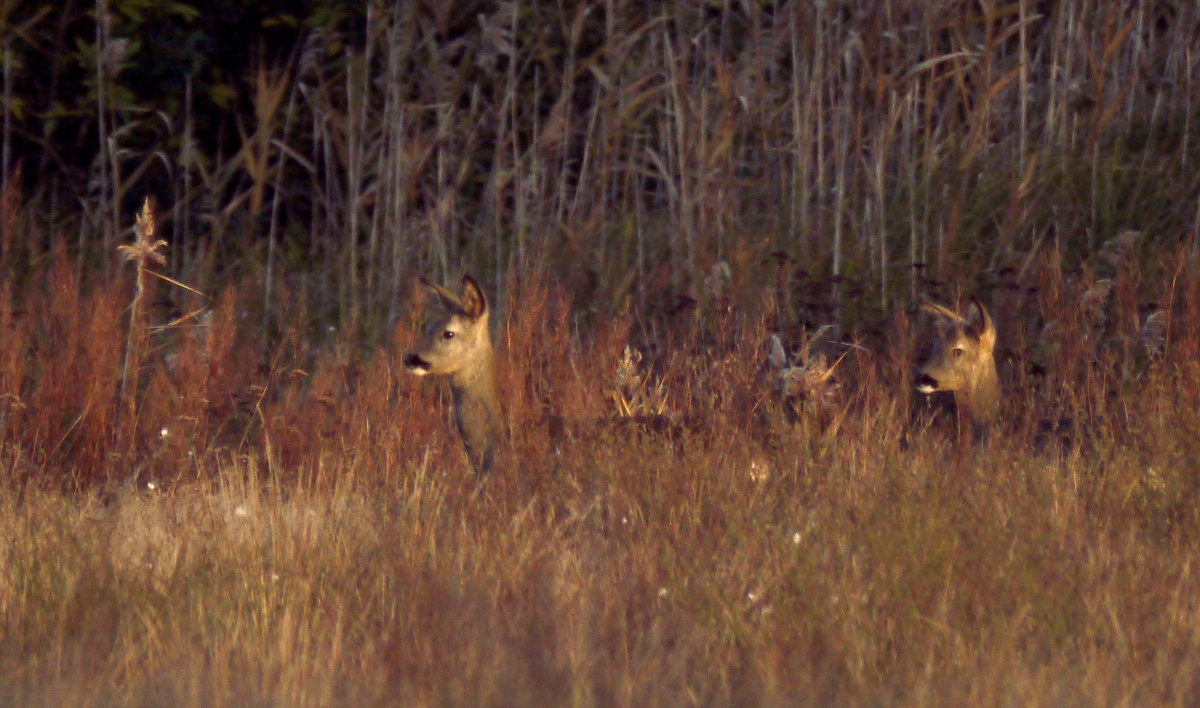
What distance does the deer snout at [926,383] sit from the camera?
20.4ft

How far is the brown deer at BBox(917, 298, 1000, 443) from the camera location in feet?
20.5

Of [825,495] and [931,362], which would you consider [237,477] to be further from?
[931,362]

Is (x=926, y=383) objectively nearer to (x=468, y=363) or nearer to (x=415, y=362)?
(x=468, y=363)

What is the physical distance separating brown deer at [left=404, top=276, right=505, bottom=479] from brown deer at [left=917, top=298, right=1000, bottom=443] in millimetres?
1685

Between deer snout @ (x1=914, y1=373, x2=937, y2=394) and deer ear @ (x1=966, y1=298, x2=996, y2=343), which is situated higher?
deer ear @ (x1=966, y1=298, x2=996, y2=343)

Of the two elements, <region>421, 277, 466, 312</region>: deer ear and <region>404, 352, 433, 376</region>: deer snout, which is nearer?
<region>404, 352, 433, 376</region>: deer snout

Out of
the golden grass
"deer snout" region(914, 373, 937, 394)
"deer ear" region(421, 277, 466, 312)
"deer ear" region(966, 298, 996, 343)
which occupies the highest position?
"deer ear" region(421, 277, 466, 312)

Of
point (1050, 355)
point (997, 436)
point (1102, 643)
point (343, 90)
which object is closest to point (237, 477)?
point (997, 436)

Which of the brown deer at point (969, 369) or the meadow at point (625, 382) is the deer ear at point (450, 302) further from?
the brown deer at point (969, 369)

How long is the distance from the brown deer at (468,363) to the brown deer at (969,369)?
1.69 meters

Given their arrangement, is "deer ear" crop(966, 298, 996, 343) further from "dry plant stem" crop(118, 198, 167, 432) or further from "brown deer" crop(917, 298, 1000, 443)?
"dry plant stem" crop(118, 198, 167, 432)

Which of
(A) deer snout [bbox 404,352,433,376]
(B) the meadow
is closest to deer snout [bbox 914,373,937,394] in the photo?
(B) the meadow

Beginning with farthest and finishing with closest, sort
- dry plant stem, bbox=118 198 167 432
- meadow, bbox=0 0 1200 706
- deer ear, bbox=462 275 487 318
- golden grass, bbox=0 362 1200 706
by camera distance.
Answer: deer ear, bbox=462 275 487 318 < dry plant stem, bbox=118 198 167 432 < meadow, bbox=0 0 1200 706 < golden grass, bbox=0 362 1200 706

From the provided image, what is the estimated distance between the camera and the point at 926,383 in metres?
6.24
